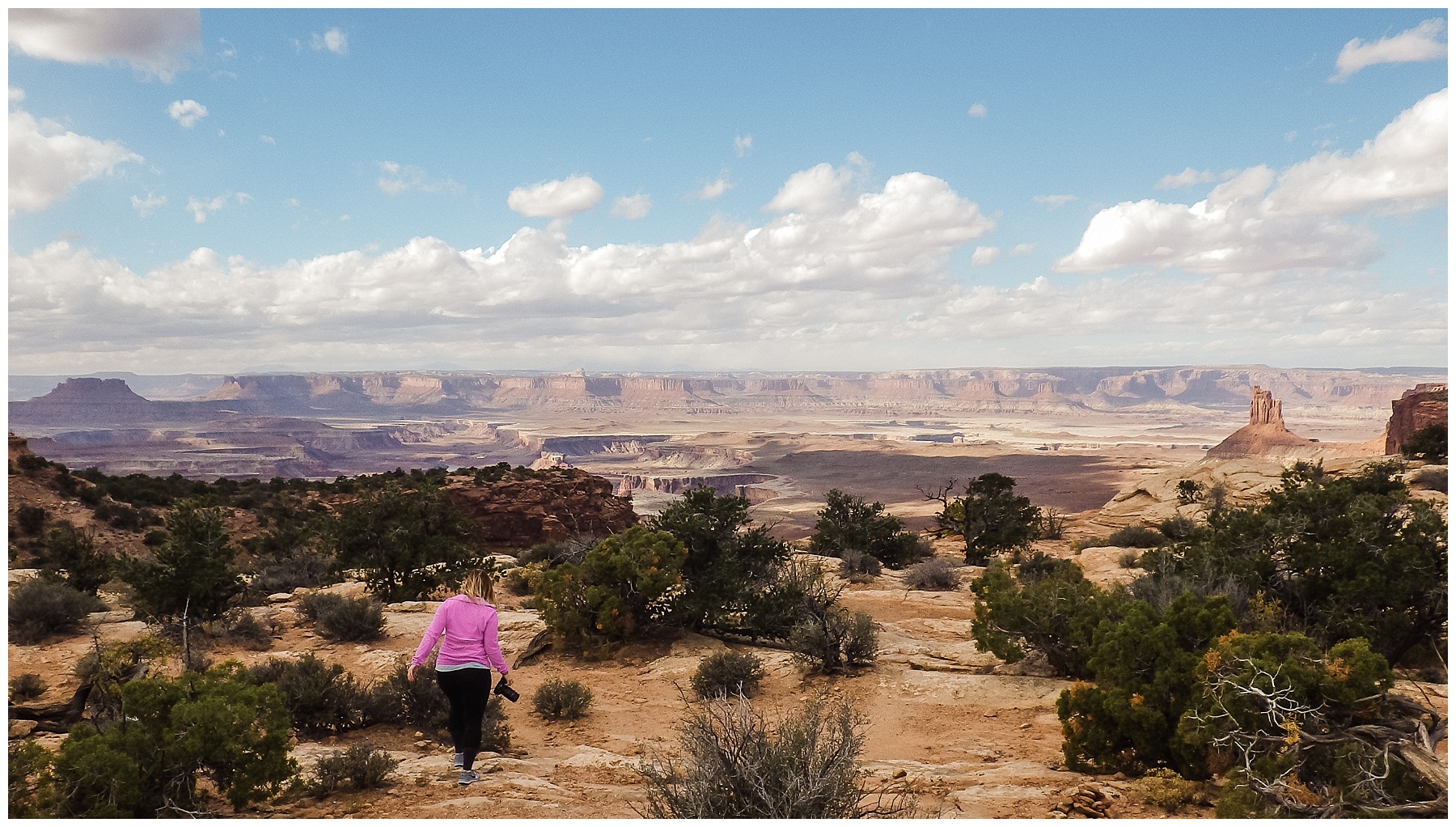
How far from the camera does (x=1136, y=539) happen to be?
23000 millimetres

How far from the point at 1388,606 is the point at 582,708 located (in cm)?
908

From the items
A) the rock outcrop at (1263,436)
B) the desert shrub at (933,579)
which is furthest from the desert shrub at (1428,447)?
the rock outcrop at (1263,436)

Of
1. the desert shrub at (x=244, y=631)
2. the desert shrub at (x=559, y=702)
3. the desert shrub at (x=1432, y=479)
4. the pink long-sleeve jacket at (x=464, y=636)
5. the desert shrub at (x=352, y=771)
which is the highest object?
the pink long-sleeve jacket at (x=464, y=636)

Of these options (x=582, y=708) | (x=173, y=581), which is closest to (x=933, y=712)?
(x=582, y=708)

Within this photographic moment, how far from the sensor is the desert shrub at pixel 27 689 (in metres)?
7.80

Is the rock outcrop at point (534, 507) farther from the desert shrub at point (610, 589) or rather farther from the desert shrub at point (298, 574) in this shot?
the desert shrub at point (610, 589)

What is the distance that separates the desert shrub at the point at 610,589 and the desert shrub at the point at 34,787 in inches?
261

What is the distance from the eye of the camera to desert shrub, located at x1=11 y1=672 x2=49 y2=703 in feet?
25.6

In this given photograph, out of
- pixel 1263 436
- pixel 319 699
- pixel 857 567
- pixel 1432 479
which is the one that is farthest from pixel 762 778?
pixel 1263 436

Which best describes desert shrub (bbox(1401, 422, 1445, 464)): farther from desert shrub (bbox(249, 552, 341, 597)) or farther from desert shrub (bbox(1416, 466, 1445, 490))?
desert shrub (bbox(249, 552, 341, 597))

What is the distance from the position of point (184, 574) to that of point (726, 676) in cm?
833

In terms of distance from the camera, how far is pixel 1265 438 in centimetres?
9238

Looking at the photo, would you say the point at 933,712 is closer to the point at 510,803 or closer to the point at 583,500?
the point at 510,803

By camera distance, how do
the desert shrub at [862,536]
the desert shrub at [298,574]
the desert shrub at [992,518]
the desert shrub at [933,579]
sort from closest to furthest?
the desert shrub at [298,574]
the desert shrub at [933,579]
the desert shrub at [862,536]
the desert shrub at [992,518]
